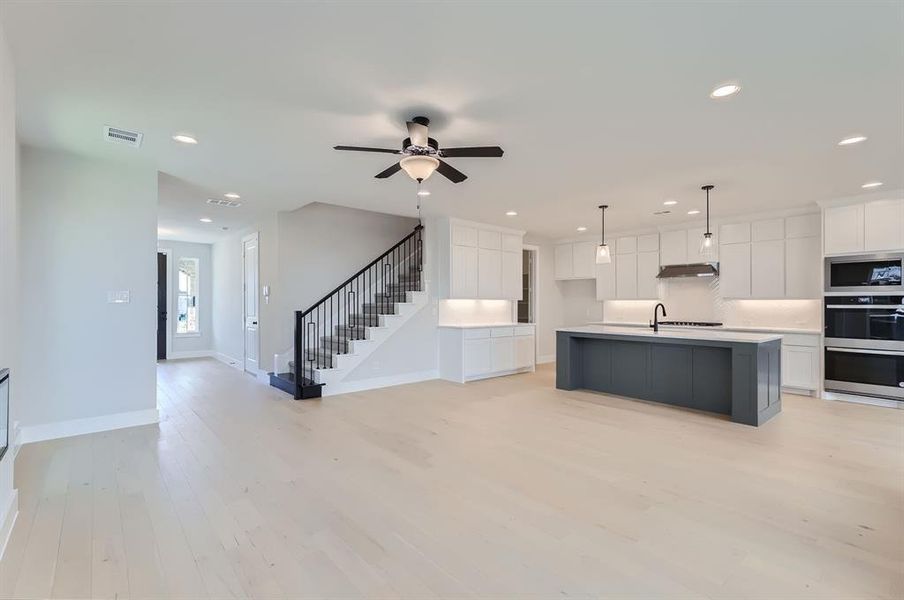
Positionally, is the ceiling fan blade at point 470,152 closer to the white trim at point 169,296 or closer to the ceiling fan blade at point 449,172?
the ceiling fan blade at point 449,172

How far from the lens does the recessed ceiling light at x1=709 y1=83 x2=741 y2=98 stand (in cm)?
276

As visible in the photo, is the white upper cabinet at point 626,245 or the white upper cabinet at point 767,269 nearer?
the white upper cabinet at point 767,269

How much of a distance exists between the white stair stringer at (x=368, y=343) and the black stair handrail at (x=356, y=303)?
0.57 ft

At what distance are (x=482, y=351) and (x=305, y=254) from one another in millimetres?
3384

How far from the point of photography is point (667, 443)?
393cm

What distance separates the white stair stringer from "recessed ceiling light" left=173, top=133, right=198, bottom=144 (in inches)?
129

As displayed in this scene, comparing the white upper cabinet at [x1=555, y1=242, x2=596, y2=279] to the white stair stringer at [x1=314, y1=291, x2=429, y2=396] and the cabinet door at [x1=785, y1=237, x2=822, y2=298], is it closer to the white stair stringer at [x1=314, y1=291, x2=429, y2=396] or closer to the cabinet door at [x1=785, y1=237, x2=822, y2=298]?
the cabinet door at [x1=785, y1=237, x2=822, y2=298]

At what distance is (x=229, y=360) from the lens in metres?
8.74

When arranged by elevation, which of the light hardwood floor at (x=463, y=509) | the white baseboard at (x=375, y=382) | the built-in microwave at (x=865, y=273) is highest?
the built-in microwave at (x=865, y=273)

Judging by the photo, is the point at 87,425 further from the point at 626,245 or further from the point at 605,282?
the point at 626,245

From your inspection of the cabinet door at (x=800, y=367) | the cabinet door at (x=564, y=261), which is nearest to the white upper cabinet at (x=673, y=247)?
the cabinet door at (x=564, y=261)

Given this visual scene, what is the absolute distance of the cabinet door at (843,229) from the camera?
5.55 m

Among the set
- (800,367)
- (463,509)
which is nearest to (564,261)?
(800,367)

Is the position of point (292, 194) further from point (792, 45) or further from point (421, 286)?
point (792, 45)
